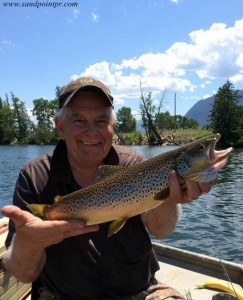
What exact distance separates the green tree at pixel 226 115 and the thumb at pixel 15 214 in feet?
251

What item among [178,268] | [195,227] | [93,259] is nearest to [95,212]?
[93,259]

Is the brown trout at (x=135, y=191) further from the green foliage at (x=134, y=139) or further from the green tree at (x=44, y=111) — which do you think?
the green tree at (x=44, y=111)

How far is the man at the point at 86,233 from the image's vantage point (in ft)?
11.3

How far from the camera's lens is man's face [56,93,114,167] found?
11.9 ft

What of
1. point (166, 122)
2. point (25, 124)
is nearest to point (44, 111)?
point (25, 124)

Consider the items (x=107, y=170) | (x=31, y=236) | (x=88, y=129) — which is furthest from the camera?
(x=88, y=129)

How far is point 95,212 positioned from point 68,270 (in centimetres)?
Answer: 72

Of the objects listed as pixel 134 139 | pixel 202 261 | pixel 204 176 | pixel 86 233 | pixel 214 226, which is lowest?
pixel 134 139

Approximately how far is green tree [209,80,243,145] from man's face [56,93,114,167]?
75.6 m

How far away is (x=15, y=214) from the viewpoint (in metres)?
2.80

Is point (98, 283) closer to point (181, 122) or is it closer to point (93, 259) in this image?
point (93, 259)

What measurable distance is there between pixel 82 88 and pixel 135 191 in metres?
1.15

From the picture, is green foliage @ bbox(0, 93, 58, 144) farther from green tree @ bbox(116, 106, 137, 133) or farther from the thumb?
the thumb

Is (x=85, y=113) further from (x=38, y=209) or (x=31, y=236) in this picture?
(x=31, y=236)
